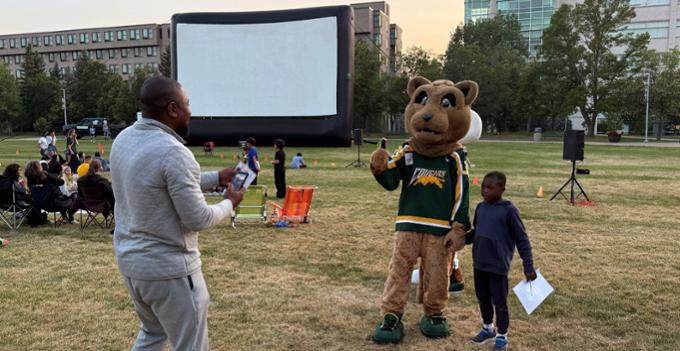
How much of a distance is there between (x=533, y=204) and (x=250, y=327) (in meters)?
8.57

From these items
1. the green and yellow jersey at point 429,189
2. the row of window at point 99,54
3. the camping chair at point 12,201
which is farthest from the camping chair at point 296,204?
the row of window at point 99,54

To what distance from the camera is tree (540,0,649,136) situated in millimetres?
42125

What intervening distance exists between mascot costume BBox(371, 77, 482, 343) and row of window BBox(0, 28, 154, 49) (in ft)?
321

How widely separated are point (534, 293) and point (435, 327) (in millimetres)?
904

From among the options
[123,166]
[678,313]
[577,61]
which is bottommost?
[678,313]

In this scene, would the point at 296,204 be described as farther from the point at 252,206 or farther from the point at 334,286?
the point at 334,286

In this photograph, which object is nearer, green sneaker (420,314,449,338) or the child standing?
the child standing

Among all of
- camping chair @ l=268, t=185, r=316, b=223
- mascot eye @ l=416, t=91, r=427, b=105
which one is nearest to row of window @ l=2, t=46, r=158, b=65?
camping chair @ l=268, t=185, r=316, b=223

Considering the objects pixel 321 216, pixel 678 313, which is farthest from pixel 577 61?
pixel 678 313

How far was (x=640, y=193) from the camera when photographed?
12969mm

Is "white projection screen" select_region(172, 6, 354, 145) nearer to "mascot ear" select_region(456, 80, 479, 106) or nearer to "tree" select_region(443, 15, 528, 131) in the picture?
"tree" select_region(443, 15, 528, 131)

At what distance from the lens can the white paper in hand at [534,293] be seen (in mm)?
3943

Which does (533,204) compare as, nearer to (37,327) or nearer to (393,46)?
(37,327)

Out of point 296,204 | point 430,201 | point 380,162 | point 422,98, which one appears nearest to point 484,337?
point 430,201
